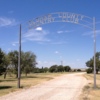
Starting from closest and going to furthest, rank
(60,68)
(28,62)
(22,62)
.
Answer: (22,62)
(28,62)
(60,68)

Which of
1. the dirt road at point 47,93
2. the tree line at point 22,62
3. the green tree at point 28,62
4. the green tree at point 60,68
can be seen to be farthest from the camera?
the green tree at point 60,68

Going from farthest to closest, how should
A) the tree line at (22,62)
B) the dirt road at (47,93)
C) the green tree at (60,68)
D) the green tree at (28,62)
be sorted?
the green tree at (60,68)
the green tree at (28,62)
the tree line at (22,62)
the dirt road at (47,93)

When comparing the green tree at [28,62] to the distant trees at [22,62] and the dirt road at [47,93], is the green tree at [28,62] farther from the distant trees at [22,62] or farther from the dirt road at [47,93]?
the dirt road at [47,93]

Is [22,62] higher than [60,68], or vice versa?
[22,62]

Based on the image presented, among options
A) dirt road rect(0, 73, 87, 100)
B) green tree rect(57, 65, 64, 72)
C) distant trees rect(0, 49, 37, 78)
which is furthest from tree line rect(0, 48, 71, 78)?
green tree rect(57, 65, 64, 72)

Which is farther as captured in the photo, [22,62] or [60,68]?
[60,68]

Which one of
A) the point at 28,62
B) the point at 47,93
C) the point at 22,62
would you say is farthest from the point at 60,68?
the point at 47,93

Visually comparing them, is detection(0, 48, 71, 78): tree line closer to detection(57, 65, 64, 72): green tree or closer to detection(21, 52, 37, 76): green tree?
detection(21, 52, 37, 76): green tree

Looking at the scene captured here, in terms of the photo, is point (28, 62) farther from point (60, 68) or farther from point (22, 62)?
point (60, 68)

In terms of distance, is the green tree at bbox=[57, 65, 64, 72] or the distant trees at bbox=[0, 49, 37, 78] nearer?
the distant trees at bbox=[0, 49, 37, 78]

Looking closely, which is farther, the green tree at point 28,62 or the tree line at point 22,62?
the green tree at point 28,62

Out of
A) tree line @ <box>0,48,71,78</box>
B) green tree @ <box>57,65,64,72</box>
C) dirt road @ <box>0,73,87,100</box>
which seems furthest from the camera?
green tree @ <box>57,65,64,72</box>

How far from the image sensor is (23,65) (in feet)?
220

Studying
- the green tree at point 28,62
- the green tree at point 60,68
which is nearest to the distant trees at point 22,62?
the green tree at point 28,62
